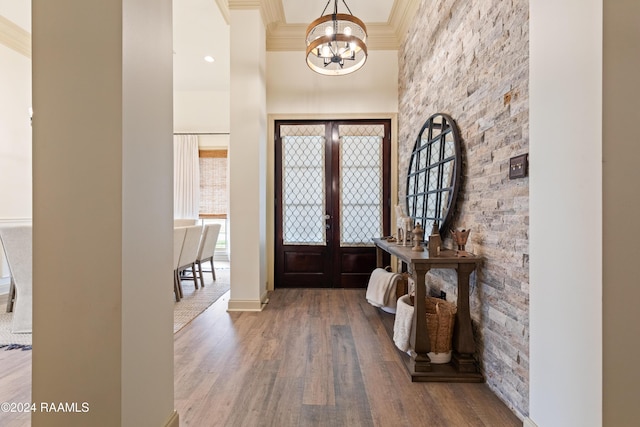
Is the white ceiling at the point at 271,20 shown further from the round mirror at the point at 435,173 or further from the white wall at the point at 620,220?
the white wall at the point at 620,220

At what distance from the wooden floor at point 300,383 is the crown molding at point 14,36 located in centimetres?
390

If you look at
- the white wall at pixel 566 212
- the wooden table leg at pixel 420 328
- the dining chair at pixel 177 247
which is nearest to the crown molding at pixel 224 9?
the dining chair at pixel 177 247

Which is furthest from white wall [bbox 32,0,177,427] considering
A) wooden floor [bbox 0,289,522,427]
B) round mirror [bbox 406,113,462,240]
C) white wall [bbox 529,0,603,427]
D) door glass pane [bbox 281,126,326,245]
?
door glass pane [bbox 281,126,326,245]

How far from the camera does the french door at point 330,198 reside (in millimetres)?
4129

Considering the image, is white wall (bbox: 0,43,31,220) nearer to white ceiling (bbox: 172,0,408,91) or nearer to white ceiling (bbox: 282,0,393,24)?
white ceiling (bbox: 172,0,408,91)

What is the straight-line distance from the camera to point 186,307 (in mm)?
3389

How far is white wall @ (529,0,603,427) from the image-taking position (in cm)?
95

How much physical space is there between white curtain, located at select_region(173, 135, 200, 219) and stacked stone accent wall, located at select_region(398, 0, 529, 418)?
510 cm

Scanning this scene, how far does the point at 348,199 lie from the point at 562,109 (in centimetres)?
311

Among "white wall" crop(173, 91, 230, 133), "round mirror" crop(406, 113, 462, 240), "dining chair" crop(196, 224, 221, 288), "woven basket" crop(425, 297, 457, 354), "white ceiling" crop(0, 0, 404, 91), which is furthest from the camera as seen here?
"white wall" crop(173, 91, 230, 133)

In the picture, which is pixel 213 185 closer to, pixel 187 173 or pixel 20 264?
pixel 187 173

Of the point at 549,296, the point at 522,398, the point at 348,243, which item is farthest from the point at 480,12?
the point at 348,243

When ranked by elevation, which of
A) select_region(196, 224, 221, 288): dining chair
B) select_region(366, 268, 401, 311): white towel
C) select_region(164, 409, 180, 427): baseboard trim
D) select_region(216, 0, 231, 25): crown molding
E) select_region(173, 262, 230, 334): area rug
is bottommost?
select_region(173, 262, 230, 334): area rug

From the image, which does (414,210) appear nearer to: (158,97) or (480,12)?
(480,12)
